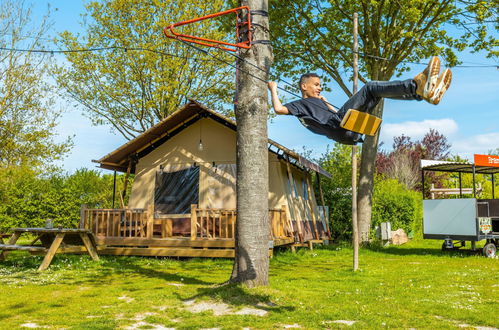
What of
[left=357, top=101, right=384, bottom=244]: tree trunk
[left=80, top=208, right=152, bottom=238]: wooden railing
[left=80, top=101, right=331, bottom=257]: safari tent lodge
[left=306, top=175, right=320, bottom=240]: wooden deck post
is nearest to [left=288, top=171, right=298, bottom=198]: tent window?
[left=80, top=101, right=331, bottom=257]: safari tent lodge

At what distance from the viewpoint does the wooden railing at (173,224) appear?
489 inches

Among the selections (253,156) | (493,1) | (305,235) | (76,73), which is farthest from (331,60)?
(76,73)

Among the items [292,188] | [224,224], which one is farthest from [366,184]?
[224,224]

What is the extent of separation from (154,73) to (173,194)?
850cm

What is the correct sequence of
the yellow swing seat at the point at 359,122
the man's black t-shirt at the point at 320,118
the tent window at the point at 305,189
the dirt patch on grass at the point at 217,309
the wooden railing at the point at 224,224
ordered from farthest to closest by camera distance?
1. the tent window at the point at 305,189
2. the wooden railing at the point at 224,224
3. the dirt patch on grass at the point at 217,309
4. the man's black t-shirt at the point at 320,118
5. the yellow swing seat at the point at 359,122

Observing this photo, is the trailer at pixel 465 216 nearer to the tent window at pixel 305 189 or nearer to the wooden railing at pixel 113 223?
the tent window at pixel 305 189

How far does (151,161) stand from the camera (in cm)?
1552

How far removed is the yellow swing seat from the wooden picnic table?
8033 mm

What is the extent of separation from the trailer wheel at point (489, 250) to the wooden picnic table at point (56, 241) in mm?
10701

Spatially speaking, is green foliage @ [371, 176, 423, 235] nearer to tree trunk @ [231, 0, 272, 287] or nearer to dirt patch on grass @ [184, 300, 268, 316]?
tree trunk @ [231, 0, 272, 287]

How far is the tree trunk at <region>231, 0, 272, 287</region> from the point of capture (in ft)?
24.0

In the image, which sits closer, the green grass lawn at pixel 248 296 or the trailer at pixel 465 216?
the green grass lawn at pixel 248 296

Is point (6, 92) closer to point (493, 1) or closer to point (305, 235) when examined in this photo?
point (305, 235)

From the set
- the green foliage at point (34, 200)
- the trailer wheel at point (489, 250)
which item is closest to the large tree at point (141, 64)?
the green foliage at point (34, 200)
